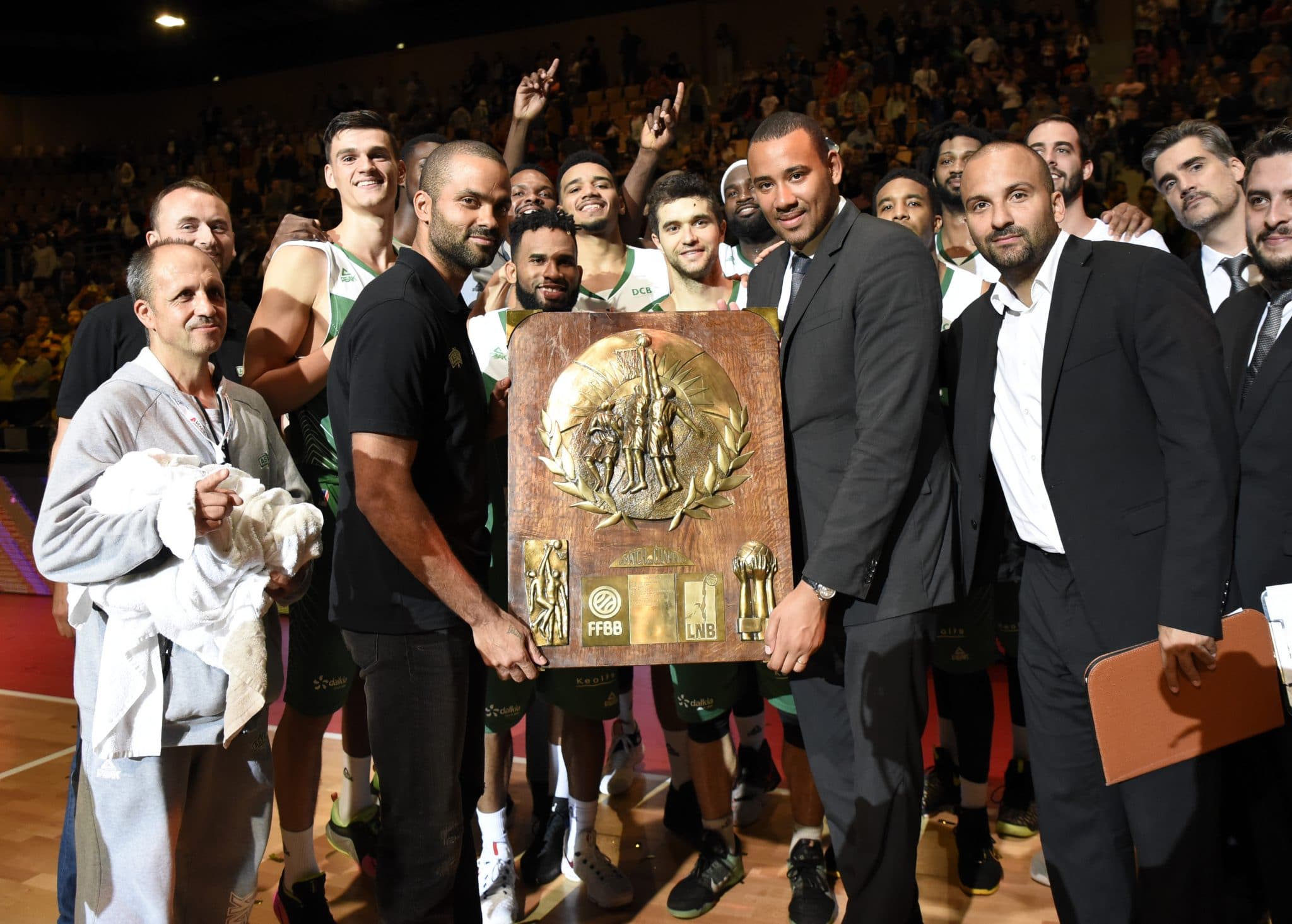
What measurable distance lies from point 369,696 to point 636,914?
1179mm

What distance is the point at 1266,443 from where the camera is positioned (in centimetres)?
233

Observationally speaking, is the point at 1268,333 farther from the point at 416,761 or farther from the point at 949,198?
the point at 416,761

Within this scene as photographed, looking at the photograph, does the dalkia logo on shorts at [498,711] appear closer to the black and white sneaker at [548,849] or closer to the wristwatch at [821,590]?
the black and white sneaker at [548,849]


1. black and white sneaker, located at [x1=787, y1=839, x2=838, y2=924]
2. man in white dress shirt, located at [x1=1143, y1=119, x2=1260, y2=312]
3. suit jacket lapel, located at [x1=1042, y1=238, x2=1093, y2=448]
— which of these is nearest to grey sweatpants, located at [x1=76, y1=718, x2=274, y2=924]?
black and white sneaker, located at [x1=787, y1=839, x2=838, y2=924]

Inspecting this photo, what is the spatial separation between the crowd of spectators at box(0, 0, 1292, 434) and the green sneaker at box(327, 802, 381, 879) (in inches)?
268

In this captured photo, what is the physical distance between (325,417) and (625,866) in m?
1.65

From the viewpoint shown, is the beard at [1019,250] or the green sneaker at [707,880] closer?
the beard at [1019,250]

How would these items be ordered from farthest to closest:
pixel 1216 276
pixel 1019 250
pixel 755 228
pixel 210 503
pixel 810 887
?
pixel 755 228, pixel 1216 276, pixel 810 887, pixel 1019 250, pixel 210 503

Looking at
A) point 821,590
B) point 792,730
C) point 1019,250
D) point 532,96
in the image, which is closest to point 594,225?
point 532,96

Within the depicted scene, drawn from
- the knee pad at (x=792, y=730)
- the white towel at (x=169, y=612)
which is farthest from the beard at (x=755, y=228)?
the white towel at (x=169, y=612)

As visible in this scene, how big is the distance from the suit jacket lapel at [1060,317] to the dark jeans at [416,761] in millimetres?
1388

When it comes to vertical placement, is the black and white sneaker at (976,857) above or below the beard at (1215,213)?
below

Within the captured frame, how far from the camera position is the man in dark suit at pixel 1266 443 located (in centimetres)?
231

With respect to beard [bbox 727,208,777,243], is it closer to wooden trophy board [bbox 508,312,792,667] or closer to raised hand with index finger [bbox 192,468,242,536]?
wooden trophy board [bbox 508,312,792,667]
